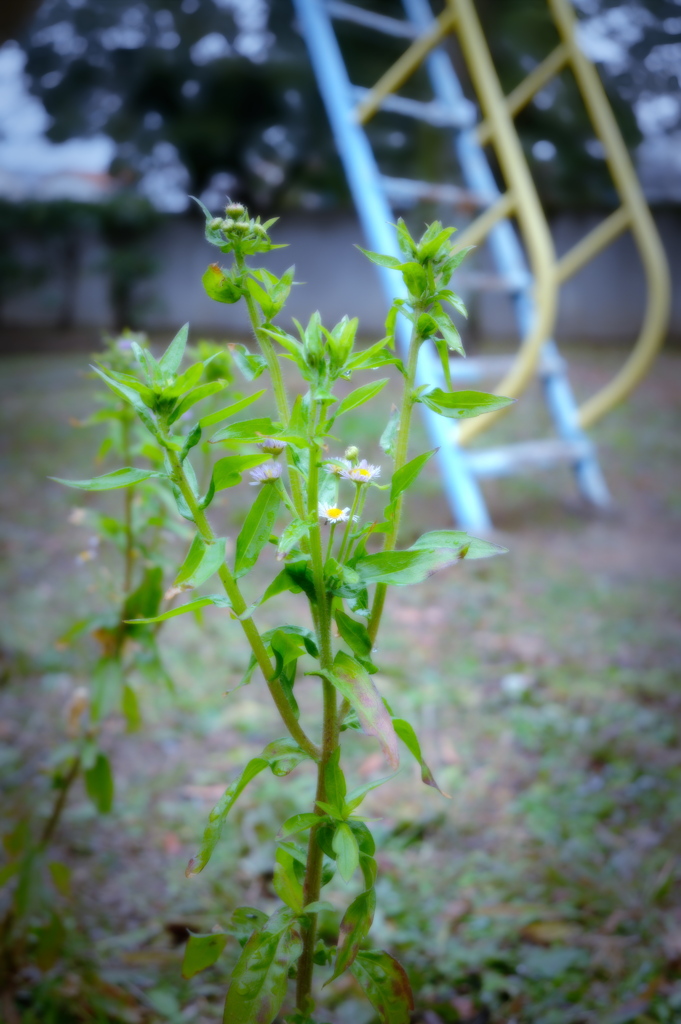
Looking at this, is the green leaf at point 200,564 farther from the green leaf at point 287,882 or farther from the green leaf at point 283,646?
the green leaf at point 287,882

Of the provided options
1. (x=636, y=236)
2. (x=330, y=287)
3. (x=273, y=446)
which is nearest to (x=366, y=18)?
(x=636, y=236)

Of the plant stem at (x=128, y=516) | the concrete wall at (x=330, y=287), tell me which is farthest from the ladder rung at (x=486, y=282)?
the concrete wall at (x=330, y=287)

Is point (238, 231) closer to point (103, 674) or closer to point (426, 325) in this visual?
point (426, 325)

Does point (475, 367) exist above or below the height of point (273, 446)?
above

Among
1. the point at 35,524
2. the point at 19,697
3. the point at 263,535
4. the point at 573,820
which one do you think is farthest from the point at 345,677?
the point at 35,524

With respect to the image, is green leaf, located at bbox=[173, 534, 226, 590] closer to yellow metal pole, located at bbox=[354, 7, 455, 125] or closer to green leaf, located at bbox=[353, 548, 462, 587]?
green leaf, located at bbox=[353, 548, 462, 587]

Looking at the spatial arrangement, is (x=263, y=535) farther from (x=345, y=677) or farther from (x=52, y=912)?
(x=52, y=912)

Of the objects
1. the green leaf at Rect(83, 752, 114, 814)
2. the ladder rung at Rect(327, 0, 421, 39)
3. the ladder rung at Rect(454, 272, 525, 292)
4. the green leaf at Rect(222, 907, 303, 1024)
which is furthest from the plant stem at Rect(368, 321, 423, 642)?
the ladder rung at Rect(327, 0, 421, 39)
